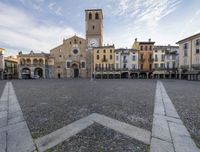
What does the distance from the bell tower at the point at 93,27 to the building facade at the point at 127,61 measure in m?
9.18

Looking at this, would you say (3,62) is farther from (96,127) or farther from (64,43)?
(96,127)

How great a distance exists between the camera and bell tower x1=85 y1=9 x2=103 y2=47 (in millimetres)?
44781

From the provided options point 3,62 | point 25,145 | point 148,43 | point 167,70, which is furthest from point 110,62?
point 25,145

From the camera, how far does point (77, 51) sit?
4547 centimetres

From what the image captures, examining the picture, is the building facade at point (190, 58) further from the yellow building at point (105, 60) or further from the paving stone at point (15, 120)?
the paving stone at point (15, 120)

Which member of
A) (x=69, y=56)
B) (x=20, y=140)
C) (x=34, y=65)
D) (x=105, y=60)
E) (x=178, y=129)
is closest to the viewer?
(x=20, y=140)

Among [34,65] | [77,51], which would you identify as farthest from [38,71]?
[77,51]

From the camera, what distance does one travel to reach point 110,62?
4075 centimetres

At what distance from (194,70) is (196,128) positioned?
116 ft

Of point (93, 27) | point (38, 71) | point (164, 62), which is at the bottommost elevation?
point (38, 71)

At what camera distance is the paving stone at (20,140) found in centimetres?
263

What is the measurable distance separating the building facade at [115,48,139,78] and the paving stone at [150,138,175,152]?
125ft

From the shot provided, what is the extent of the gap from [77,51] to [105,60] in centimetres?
1182

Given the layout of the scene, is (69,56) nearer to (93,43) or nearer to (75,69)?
(75,69)
